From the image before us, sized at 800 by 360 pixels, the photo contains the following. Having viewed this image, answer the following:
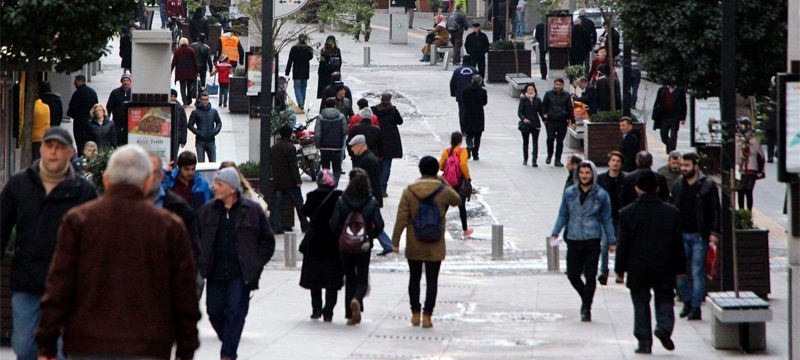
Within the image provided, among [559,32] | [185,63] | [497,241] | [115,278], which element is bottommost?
[497,241]

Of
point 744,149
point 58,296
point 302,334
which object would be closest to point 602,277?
point 744,149

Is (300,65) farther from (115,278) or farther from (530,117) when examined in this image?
(115,278)

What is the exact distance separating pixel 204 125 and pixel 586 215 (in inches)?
448

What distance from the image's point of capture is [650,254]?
1205 centimetres

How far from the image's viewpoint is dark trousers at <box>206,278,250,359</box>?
10453mm

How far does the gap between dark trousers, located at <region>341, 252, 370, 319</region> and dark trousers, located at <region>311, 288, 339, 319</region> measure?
0.14 m

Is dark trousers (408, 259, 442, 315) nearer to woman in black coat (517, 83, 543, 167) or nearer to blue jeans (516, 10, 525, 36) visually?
woman in black coat (517, 83, 543, 167)

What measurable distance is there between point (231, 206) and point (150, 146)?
26.5ft

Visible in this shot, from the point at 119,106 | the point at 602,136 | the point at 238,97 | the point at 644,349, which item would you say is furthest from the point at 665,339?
the point at 238,97

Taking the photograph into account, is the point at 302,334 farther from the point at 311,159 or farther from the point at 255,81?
the point at 255,81

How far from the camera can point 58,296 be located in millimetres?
6301

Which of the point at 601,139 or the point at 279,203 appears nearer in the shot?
the point at 279,203

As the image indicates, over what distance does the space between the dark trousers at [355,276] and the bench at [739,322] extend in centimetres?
298

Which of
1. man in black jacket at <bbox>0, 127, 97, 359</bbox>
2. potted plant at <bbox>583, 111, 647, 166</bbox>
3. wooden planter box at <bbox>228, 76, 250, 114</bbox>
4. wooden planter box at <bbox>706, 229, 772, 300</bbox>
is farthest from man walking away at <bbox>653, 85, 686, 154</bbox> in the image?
man in black jacket at <bbox>0, 127, 97, 359</bbox>
